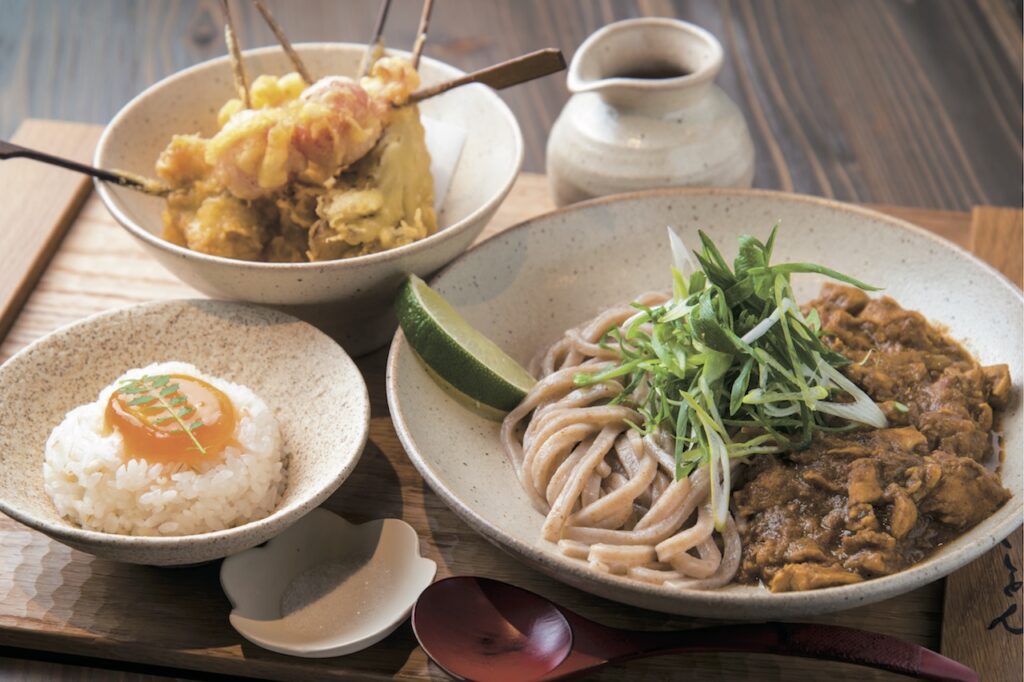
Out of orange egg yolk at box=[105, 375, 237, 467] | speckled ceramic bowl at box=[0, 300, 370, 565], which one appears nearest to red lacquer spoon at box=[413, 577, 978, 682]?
speckled ceramic bowl at box=[0, 300, 370, 565]

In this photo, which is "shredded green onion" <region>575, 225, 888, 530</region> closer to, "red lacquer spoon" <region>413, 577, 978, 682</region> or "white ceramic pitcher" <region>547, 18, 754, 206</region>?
"red lacquer spoon" <region>413, 577, 978, 682</region>

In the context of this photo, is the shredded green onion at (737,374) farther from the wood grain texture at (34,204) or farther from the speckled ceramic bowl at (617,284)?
the wood grain texture at (34,204)

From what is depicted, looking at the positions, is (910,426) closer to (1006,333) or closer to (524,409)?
(1006,333)

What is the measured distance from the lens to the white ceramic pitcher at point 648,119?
333 cm

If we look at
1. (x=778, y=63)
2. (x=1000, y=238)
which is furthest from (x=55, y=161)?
(x=778, y=63)

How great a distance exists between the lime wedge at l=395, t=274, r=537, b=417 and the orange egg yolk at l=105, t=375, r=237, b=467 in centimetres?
52

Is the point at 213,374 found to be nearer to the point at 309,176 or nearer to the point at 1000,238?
the point at 309,176

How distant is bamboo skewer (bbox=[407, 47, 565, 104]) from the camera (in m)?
2.79

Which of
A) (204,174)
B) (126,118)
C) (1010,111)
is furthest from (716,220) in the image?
(1010,111)

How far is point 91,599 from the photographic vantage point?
242 cm

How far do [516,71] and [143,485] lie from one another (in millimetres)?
1466

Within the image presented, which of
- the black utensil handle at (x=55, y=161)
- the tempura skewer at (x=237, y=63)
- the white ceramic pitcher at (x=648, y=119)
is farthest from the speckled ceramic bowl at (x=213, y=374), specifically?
the white ceramic pitcher at (x=648, y=119)

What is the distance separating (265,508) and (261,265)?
65 centimetres

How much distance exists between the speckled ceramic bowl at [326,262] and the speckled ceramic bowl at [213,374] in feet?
0.36
